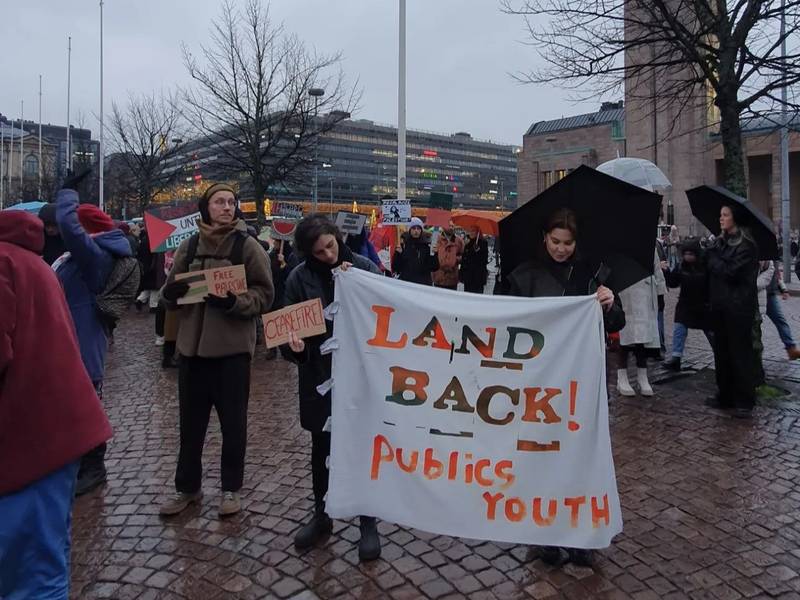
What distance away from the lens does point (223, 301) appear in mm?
3816

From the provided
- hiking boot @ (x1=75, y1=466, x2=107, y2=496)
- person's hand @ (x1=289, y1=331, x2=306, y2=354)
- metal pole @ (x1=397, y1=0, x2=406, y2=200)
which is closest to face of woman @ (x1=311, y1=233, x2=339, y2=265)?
person's hand @ (x1=289, y1=331, x2=306, y2=354)

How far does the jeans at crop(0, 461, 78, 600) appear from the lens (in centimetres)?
224

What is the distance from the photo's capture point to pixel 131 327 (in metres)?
12.8

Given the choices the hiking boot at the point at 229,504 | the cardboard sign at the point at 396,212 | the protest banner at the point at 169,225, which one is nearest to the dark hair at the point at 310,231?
the hiking boot at the point at 229,504

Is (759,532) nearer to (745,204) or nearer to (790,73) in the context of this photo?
(745,204)

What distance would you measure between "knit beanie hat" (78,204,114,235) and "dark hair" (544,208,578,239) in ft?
10.3

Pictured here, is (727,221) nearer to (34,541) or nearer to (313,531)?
(313,531)

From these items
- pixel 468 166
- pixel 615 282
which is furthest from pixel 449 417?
pixel 468 166

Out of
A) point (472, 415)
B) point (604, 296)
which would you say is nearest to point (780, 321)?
point (604, 296)

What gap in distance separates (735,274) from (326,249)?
436 centimetres

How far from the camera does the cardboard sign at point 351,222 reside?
953 cm

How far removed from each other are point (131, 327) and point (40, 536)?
37.2 ft

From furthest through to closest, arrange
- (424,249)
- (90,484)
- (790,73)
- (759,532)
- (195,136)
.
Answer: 1. (195,136)
2. (424,249)
3. (790,73)
4. (90,484)
5. (759,532)

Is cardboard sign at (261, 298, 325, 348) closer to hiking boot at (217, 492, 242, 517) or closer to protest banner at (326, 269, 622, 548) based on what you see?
protest banner at (326, 269, 622, 548)
